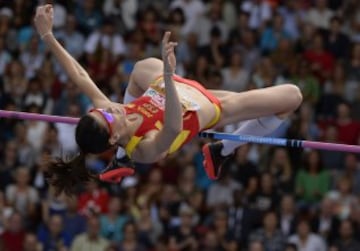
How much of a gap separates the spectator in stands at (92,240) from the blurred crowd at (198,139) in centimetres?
1

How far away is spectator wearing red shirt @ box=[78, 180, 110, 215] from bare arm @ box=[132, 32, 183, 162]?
20.0 feet

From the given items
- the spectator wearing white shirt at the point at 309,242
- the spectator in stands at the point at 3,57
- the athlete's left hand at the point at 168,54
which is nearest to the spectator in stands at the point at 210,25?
the spectator in stands at the point at 3,57

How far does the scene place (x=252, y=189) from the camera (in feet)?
53.1

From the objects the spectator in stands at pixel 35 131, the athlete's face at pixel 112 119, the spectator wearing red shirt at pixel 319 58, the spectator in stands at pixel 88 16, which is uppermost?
the athlete's face at pixel 112 119

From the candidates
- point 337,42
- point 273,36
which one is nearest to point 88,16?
point 273,36

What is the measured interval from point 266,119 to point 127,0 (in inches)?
338

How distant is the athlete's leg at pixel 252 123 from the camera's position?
10.8 m

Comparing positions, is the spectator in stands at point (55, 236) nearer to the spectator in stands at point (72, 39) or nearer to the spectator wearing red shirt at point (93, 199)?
the spectator wearing red shirt at point (93, 199)

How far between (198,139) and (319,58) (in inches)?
90.2

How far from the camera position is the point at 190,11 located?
62.6 ft

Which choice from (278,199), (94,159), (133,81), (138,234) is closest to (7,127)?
(94,159)

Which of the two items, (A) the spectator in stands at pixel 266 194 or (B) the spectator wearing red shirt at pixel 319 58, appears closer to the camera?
(A) the spectator in stands at pixel 266 194

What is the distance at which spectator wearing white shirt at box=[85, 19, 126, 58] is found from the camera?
18531mm

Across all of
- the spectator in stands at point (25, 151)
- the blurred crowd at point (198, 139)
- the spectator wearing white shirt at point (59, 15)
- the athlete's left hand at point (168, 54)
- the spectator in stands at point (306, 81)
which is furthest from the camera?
the spectator wearing white shirt at point (59, 15)
